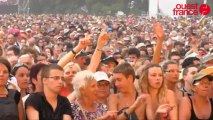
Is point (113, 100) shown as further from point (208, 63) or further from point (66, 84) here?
point (208, 63)

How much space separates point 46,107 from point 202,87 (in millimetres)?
1618

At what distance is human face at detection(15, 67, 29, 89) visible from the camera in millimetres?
7129

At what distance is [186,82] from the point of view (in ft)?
24.2

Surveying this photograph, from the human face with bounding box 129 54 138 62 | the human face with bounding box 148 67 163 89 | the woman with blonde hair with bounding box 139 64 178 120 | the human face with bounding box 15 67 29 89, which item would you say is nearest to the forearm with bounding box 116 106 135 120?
the woman with blonde hair with bounding box 139 64 178 120

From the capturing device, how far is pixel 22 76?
7.18 meters

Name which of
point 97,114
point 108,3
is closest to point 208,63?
point 97,114

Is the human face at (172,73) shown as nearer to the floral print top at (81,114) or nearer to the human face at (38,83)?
the floral print top at (81,114)

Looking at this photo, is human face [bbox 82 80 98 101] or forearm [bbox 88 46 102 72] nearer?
human face [bbox 82 80 98 101]

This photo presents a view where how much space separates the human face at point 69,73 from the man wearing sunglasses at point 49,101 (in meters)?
1.20

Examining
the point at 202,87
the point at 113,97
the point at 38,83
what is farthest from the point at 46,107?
the point at 202,87

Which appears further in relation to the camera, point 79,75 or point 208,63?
point 208,63

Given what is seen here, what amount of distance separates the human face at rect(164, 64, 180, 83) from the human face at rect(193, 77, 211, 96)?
98 centimetres

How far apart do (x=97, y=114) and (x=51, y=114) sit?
592 mm

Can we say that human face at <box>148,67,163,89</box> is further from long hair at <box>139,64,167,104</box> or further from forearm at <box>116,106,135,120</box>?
forearm at <box>116,106,135,120</box>
